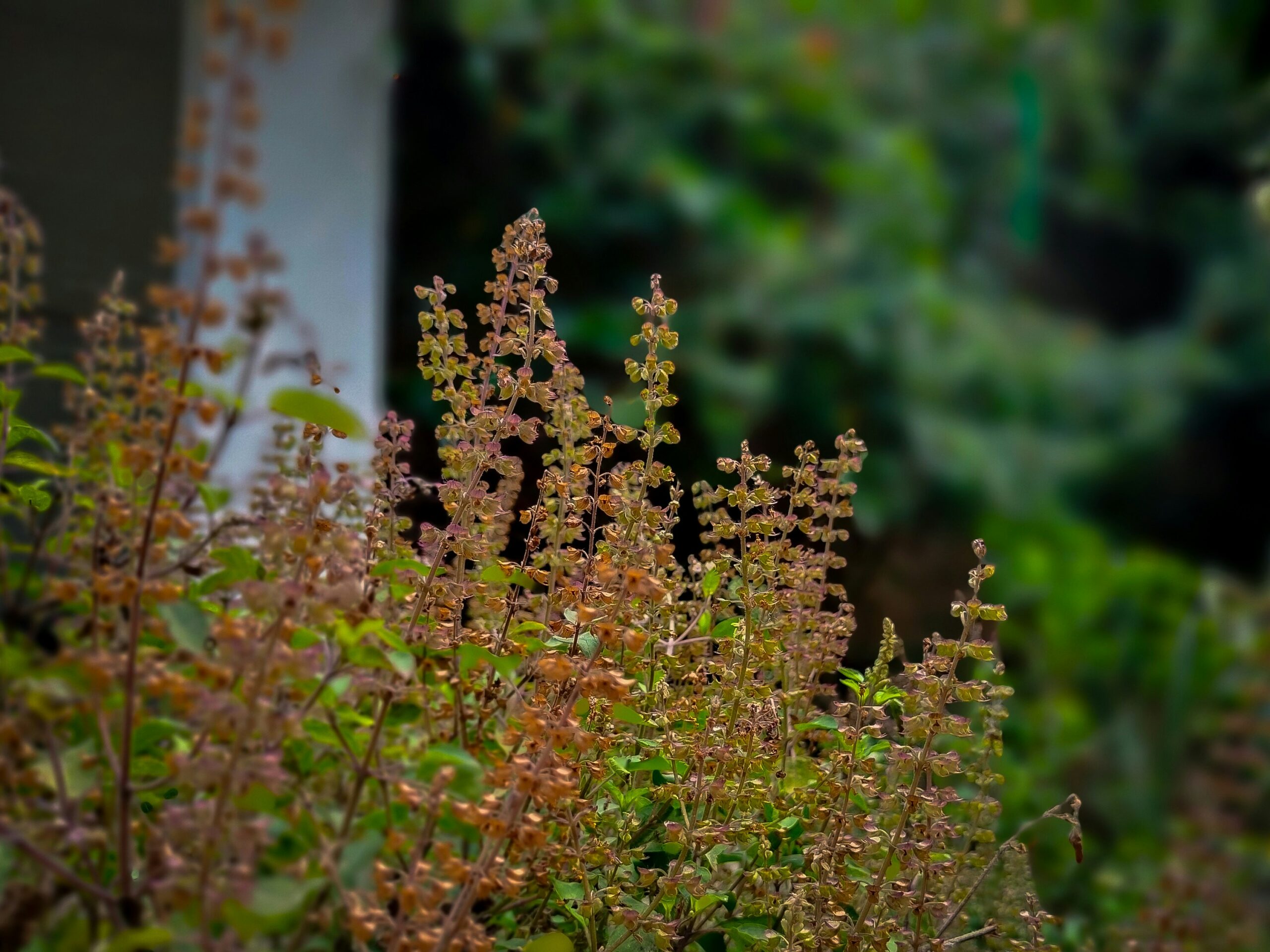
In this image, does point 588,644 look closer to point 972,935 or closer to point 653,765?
point 653,765

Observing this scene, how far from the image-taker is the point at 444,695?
0.81 m

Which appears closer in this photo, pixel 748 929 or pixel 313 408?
pixel 313 408

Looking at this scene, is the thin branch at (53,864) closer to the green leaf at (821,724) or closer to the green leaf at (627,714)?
the green leaf at (627,714)

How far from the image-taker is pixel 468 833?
0.64 m

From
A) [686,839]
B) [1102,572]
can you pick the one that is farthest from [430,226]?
[686,839]

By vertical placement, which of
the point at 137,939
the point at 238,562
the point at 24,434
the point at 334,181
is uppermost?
the point at 334,181

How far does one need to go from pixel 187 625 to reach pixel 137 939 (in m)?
0.16

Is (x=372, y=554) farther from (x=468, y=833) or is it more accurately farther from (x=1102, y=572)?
(x=1102, y=572)

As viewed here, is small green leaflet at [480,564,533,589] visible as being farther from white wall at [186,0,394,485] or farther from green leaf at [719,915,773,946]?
white wall at [186,0,394,485]

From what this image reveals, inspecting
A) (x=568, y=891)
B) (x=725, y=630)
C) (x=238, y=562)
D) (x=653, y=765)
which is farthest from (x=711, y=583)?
(x=238, y=562)

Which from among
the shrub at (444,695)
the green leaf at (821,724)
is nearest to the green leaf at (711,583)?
the shrub at (444,695)

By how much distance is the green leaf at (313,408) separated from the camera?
19.5 inches

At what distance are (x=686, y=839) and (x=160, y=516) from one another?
16.2 inches

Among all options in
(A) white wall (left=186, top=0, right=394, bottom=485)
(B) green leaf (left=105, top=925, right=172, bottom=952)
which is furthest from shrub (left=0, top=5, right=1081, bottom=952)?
(A) white wall (left=186, top=0, right=394, bottom=485)
